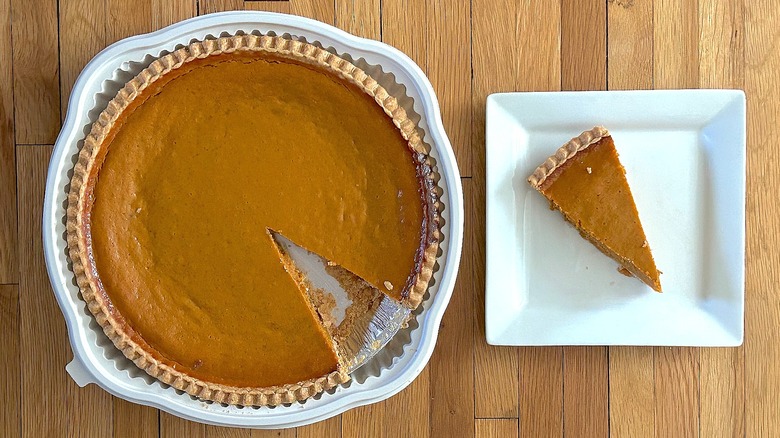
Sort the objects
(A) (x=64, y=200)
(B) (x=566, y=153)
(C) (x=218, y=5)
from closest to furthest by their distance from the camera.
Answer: (A) (x=64, y=200), (B) (x=566, y=153), (C) (x=218, y=5)

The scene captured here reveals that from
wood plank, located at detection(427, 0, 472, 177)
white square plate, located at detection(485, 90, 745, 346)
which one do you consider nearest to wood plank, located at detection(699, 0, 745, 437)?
white square plate, located at detection(485, 90, 745, 346)

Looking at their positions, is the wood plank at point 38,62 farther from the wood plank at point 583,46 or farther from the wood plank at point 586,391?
the wood plank at point 586,391

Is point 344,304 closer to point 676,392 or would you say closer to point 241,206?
point 241,206

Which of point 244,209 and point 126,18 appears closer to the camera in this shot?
point 244,209

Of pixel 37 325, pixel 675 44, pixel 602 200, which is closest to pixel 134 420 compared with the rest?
pixel 37 325

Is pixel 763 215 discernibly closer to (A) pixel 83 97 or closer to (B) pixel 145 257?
(B) pixel 145 257

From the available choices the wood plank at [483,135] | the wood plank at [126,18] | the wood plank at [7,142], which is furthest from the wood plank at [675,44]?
the wood plank at [7,142]
